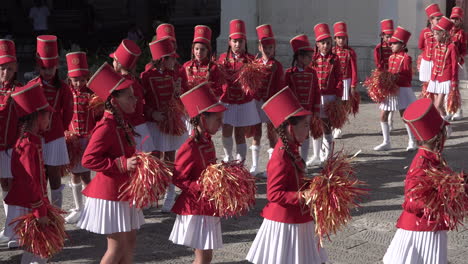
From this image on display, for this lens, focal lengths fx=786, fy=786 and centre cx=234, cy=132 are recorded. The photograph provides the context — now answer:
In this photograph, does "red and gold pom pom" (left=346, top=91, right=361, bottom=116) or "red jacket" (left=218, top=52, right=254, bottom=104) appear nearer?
"red jacket" (left=218, top=52, right=254, bottom=104)

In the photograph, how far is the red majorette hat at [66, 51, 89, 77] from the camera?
24.6 feet

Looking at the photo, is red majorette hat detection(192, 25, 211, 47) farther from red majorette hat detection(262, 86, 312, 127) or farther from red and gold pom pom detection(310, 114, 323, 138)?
red majorette hat detection(262, 86, 312, 127)

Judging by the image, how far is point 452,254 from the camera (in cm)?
687

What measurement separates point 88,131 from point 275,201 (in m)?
3.14

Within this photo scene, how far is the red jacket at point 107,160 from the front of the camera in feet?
18.1

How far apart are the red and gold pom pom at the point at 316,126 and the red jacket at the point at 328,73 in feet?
1.92

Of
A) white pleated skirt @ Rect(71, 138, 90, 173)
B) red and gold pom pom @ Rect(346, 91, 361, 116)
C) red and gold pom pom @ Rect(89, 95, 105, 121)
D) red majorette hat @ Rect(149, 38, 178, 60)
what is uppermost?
red majorette hat @ Rect(149, 38, 178, 60)

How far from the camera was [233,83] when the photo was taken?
9391 mm

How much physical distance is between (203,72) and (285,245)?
13.1ft

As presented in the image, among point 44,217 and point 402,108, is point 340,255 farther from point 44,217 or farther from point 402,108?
point 402,108

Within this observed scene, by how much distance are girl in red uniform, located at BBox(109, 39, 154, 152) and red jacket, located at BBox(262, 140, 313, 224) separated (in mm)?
2438

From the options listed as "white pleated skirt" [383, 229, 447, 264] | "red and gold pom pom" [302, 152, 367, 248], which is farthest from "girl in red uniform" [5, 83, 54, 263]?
"white pleated skirt" [383, 229, 447, 264]

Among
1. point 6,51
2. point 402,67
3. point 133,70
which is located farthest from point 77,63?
point 402,67

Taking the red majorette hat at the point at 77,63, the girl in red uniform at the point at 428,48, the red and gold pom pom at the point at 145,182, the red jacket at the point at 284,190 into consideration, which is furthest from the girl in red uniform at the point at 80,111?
the girl in red uniform at the point at 428,48
